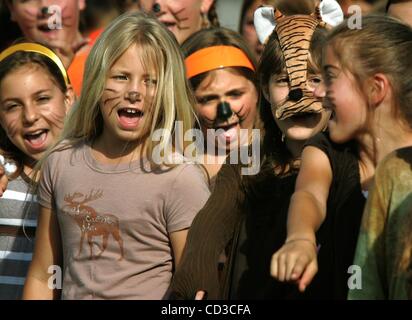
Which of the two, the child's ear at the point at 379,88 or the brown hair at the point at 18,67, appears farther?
the brown hair at the point at 18,67

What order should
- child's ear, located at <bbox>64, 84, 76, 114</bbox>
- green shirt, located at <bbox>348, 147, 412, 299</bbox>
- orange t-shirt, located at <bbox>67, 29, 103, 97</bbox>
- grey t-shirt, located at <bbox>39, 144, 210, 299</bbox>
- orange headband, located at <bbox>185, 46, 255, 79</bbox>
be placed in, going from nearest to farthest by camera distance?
green shirt, located at <bbox>348, 147, 412, 299</bbox>
grey t-shirt, located at <bbox>39, 144, 210, 299</bbox>
child's ear, located at <bbox>64, 84, 76, 114</bbox>
orange headband, located at <bbox>185, 46, 255, 79</bbox>
orange t-shirt, located at <bbox>67, 29, 103, 97</bbox>

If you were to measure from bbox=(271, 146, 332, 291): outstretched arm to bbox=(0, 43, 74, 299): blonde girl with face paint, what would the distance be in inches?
56.9

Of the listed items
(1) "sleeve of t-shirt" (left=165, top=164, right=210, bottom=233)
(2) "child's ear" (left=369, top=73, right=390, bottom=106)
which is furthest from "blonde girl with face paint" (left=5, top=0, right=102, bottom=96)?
(2) "child's ear" (left=369, top=73, right=390, bottom=106)

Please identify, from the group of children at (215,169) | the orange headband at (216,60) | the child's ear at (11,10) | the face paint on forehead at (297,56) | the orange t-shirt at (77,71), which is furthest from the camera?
the child's ear at (11,10)

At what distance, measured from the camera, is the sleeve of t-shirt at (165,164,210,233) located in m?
3.63

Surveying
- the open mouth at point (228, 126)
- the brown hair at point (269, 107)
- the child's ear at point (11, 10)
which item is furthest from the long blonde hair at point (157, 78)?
the child's ear at point (11, 10)

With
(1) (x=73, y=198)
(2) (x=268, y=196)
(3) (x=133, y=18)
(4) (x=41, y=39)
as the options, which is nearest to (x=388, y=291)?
(2) (x=268, y=196)

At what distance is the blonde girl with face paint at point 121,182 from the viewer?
362cm

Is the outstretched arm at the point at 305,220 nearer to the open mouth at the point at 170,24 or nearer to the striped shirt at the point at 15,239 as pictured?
the striped shirt at the point at 15,239

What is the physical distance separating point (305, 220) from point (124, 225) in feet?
2.99

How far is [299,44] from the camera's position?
3.86 meters

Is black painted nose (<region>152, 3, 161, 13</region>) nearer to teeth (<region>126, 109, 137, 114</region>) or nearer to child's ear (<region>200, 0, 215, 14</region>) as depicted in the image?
child's ear (<region>200, 0, 215, 14</region>)

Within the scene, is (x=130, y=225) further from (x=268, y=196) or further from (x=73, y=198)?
(x=268, y=196)

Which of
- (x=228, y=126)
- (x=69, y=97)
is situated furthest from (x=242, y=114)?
(x=69, y=97)
